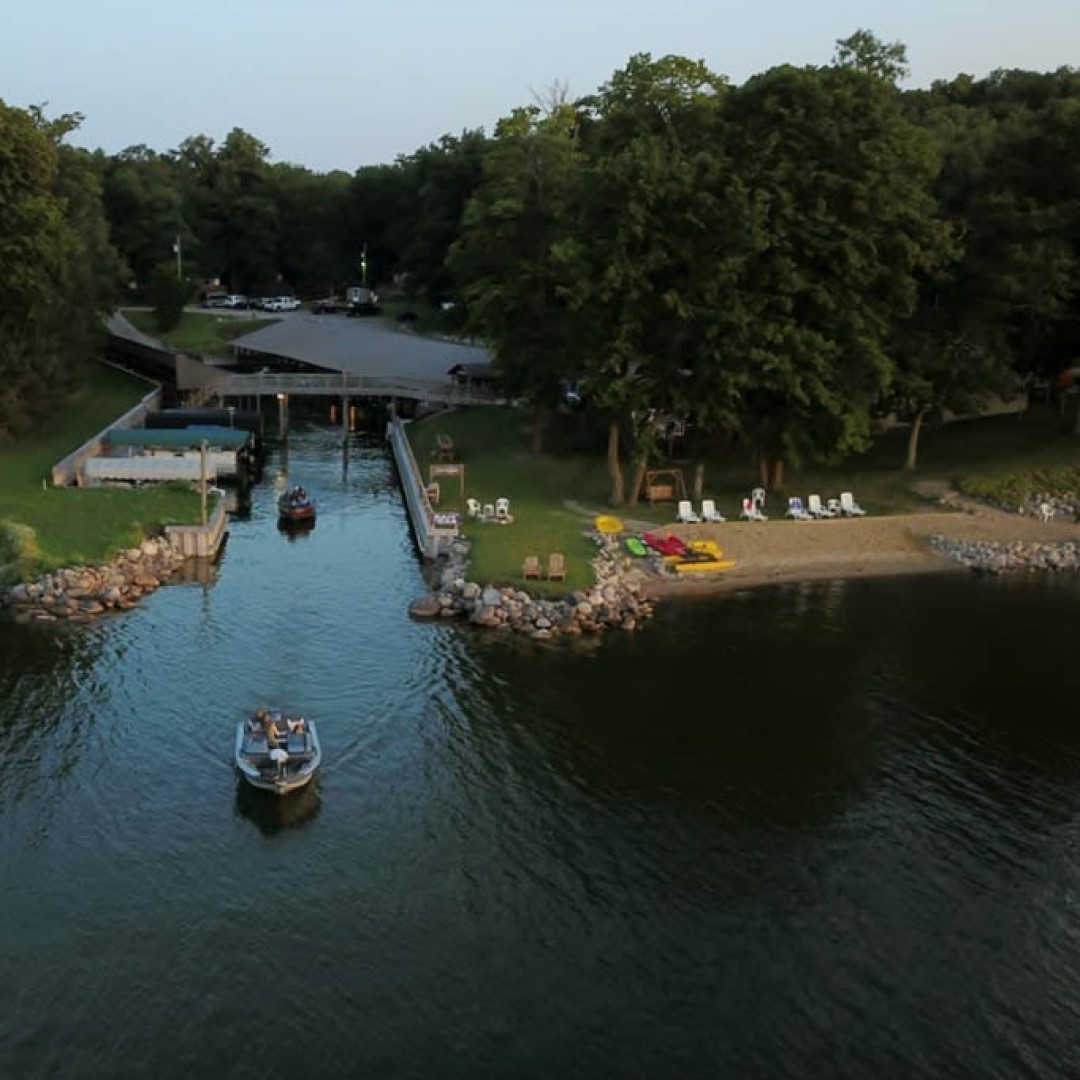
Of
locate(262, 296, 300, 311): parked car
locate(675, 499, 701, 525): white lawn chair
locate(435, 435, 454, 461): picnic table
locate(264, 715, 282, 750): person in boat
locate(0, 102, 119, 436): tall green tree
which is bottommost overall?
locate(264, 715, 282, 750): person in boat

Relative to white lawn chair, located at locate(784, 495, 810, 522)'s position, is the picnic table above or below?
below

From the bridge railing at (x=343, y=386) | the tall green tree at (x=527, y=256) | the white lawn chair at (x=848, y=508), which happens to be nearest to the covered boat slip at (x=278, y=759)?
the white lawn chair at (x=848, y=508)


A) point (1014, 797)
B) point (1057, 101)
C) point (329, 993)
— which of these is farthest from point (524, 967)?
point (1057, 101)

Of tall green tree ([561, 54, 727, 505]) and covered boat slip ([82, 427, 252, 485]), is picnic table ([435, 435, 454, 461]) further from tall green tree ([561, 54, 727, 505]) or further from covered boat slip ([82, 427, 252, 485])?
tall green tree ([561, 54, 727, 505])

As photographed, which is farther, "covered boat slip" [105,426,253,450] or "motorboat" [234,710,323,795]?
"covered boat slip" [105,426,253,450]

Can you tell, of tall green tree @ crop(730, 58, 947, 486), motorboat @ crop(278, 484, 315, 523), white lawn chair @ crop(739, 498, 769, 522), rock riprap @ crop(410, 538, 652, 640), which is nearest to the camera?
rock riprap @ crop(410, 538, 652, 640)

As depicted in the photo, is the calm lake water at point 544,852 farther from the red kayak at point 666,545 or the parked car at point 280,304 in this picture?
the parked car at point 280,304

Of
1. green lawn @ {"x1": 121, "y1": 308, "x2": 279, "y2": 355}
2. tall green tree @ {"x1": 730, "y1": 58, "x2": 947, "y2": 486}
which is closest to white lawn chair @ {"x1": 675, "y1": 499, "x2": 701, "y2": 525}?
tall green tree @ {"x1": 730, "y1": 58, "x2": 947, "y2": 486}

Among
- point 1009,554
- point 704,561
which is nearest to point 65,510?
point 704,561
